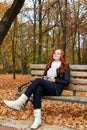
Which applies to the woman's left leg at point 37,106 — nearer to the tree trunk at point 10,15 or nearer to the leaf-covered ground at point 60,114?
the leaf-covered ground at point 60,114

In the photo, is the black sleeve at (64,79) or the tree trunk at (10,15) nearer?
the black sleeve at (64,79)

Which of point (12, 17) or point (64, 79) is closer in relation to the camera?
point (64, 79)

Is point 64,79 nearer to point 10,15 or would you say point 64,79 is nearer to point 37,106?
point 37,106

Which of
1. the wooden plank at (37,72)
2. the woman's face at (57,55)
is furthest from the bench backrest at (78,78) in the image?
the wooden plank at (37,72)

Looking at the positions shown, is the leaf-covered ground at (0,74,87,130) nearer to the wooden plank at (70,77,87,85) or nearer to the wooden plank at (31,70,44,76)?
the wooden plank at (70,77,87,85)

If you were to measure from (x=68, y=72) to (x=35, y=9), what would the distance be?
19244 millimetres

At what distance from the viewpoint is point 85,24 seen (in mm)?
26484

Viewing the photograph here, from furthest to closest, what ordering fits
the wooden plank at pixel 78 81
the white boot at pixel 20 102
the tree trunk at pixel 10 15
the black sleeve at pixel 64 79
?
the tree trunk at pixel 10 15 < the wooden plank at pixel 78 81 < the black sleeve at pixel 64 79 < the white boot at pixel 20 102

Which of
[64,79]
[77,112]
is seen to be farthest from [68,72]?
[77,112]

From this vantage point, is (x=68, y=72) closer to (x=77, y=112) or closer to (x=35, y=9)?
(x=77, y=112)

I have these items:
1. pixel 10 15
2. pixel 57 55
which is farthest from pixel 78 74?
pixel 10 15

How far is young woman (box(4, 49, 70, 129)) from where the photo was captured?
682 centimetres

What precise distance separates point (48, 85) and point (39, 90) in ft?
0.81

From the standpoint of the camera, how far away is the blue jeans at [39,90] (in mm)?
6852
